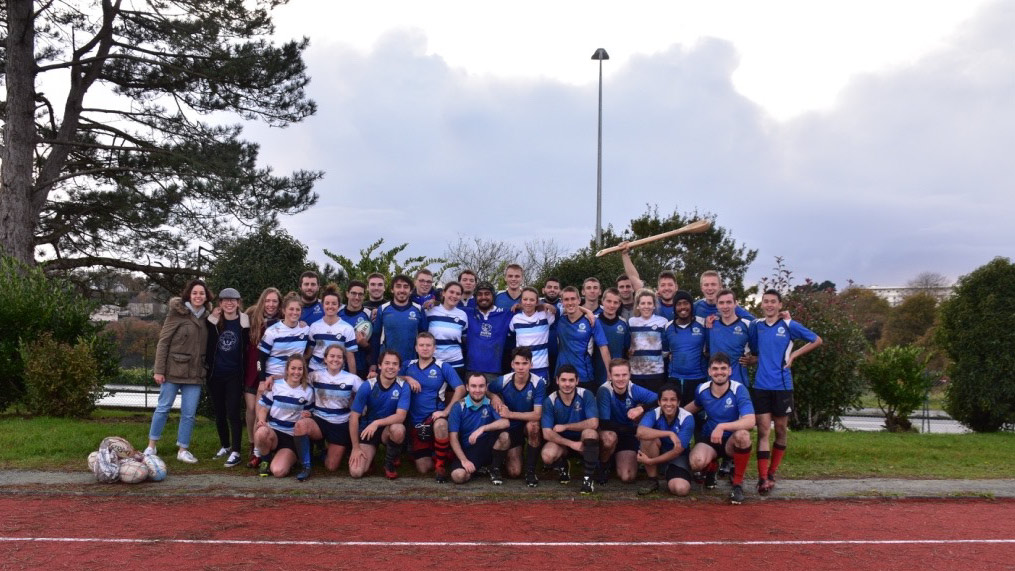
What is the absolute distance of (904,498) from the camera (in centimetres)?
796

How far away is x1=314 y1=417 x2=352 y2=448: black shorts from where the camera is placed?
8.51 meters

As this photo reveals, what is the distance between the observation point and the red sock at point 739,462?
764cm

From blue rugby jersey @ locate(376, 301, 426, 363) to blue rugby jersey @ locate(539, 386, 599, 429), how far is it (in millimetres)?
1724

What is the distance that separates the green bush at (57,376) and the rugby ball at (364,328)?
5.97 meters

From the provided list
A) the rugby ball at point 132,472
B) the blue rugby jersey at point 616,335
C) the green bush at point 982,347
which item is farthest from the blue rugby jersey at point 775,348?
the green bush at point 982,347

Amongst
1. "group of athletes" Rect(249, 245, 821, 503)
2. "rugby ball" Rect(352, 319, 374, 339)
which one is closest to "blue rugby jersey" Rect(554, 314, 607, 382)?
"group of athletes" Rect(249, 245, 821, 503)

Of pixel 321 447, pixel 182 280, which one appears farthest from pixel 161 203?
pixel 321 447

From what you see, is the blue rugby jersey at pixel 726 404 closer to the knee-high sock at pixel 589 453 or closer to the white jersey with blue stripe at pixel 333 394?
the knee-high sock at pixel 589 453

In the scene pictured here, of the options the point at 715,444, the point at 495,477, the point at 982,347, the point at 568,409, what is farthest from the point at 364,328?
the point at 982,347

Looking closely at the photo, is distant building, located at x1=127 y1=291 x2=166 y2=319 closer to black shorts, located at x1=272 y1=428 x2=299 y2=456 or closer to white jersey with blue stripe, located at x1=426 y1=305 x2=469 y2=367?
black shorts, located at x1=272 y1=428 x2=299 y2=456

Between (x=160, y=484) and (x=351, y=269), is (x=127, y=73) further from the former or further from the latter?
(x=160, y=484)

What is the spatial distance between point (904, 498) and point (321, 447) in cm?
627

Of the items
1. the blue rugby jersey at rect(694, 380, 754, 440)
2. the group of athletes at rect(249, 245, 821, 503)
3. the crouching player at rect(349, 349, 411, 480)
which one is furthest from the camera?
the crouching player at rect(349, 349, 411, 480)

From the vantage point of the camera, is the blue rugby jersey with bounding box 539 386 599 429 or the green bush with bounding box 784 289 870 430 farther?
the green bush with bounding box 784 289 870 430
